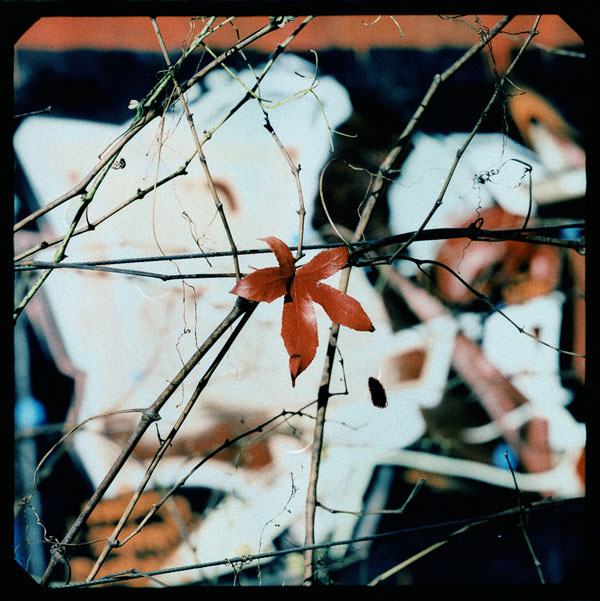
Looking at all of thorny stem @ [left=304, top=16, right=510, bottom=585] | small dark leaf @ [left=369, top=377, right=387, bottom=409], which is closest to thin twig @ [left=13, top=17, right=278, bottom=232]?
thorny stem @ [left=304, top=16, right=510, bottom=585]

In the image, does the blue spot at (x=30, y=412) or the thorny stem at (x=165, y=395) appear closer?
the thorny stem at (x=165, y=395)

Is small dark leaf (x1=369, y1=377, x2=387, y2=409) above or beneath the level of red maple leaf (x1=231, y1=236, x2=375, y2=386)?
beneath

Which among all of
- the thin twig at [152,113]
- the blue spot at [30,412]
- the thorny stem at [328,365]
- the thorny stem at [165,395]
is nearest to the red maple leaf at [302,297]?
the thorny stem at [165,395]

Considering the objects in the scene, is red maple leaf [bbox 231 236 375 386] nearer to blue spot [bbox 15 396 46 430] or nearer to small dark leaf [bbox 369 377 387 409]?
small dark leaf [bbox 369 377 387 409]

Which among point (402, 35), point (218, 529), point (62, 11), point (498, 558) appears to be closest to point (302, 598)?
point (218, 529)

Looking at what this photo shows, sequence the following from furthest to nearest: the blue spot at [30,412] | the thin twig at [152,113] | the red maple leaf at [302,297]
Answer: the blue spot at [30,412], the thin twig at [152,113], the red maple leaf at [302,297]

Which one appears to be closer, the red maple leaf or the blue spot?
the red maple leaf

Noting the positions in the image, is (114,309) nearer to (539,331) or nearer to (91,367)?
(91,367)

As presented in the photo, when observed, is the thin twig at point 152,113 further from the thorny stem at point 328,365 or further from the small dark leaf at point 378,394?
the small dark leaf at point 378,394

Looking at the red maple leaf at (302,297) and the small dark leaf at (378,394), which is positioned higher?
the red maple leaf at (302,297)
